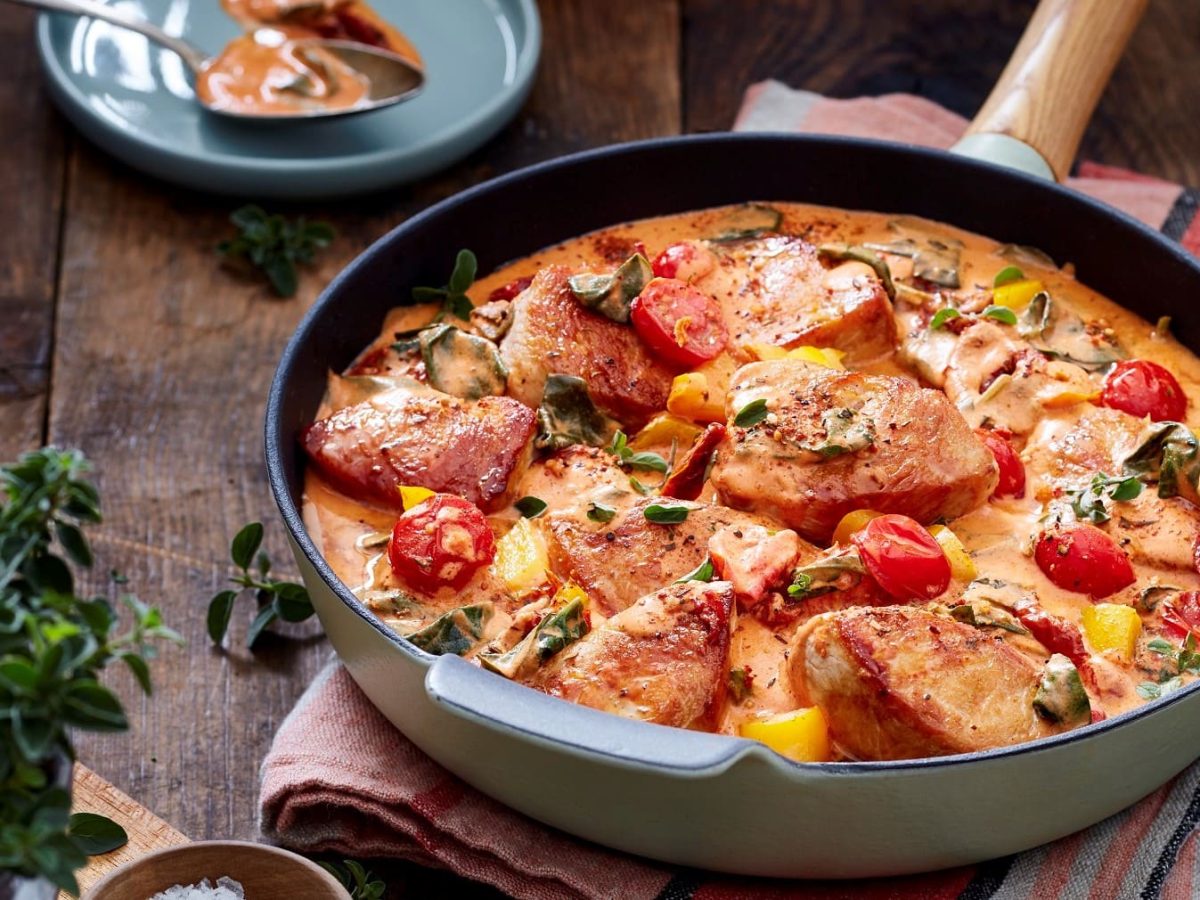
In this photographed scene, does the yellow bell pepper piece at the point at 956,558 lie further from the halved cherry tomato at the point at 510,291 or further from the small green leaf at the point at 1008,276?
the halved cherry tomato at the point at 510,291

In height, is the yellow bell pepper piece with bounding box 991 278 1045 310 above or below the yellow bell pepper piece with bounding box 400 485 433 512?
above

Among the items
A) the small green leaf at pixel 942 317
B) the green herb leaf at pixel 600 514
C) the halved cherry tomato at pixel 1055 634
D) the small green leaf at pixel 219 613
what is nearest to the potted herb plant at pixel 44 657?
the green herb leaf at pixel 600 514

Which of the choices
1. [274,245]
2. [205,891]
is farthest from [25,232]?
[205,891]

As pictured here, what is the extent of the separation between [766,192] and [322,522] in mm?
1504

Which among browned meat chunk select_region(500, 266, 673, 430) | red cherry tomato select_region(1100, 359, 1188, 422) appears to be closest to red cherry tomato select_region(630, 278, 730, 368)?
browned meat chunk select_region(500, 266, 673, 430)

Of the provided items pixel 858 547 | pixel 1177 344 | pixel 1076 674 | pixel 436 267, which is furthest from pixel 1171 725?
pixel 436 267

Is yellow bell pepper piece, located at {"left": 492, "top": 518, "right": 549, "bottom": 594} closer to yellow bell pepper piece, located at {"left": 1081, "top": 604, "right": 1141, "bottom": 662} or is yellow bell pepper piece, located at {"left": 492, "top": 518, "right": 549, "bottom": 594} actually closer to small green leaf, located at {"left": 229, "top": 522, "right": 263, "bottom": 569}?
small green leaf, located at {"left": 229, "top": 522, "right": 263, "bottom": 569}

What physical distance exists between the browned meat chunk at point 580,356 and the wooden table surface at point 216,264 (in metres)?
0.55

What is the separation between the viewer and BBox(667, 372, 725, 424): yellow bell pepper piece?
3.31m

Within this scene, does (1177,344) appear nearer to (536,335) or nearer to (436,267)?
(536,335)

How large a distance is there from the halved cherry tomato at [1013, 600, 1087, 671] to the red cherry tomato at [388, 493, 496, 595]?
1.01m

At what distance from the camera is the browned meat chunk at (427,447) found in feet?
10.3

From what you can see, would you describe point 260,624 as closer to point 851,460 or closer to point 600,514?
point 600,514

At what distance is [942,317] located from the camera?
3.49 metres
